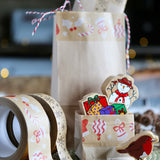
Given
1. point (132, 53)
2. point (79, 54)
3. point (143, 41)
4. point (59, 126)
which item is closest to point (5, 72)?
point (132, 53)

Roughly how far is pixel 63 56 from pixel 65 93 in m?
0.12

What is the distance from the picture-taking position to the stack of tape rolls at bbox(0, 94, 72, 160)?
0.67 meters

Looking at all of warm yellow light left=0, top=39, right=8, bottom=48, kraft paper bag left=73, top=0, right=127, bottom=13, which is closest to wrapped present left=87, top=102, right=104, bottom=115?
kraft paper bag left=73, top=0, right=127, bottom=13

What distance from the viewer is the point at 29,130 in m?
0.67

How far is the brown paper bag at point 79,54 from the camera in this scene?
881 millimetres

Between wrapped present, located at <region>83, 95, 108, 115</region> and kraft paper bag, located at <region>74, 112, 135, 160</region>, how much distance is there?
17 millimetres

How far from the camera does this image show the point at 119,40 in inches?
36.6

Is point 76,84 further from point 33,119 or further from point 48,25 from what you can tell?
point 48,25

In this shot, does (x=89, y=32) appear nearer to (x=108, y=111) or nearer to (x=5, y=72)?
(x=108, y=111)

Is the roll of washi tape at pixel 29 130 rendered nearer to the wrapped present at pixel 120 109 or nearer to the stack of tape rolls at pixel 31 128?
the stack of tape rolls at pixel 31 128

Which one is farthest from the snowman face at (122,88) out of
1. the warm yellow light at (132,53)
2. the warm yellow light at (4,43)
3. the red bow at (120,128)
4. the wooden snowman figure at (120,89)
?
the warm yellow light at (132,53)

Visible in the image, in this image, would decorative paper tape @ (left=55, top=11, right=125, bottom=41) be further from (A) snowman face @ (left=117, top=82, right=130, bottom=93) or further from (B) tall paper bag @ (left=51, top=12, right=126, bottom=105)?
(A) snowman face @ (left=117, top=82, right=130, bottom=93)

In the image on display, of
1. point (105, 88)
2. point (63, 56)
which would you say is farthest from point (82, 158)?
point (63, 56)

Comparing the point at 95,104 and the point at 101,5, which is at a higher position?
the point at 101,5
